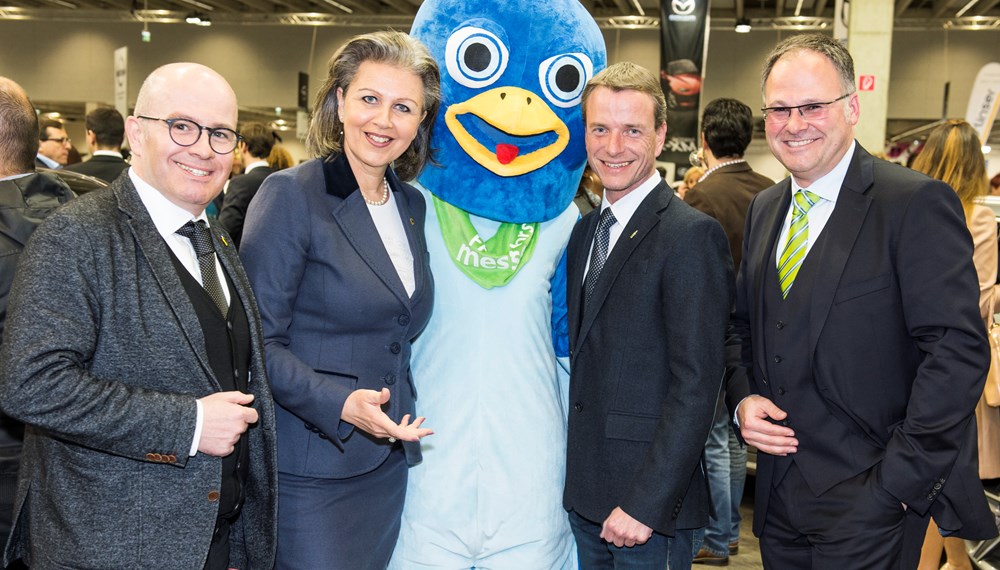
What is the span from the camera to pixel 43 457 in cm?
178

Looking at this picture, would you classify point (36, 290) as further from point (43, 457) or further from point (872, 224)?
point (872, 224)

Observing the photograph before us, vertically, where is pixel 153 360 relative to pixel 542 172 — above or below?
below

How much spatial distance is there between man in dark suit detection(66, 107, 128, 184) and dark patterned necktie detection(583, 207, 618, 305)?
12.5ft

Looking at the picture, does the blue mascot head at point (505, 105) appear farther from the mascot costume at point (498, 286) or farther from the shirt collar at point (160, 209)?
the shirt collar at point (160, 209)

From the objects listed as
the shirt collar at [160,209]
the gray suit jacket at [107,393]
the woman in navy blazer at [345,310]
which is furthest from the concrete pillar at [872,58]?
the gray suit jacket at [107,393]

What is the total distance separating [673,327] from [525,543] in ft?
2.40

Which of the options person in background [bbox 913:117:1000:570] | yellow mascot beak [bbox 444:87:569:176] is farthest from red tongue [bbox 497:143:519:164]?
person in background [bbox 913:117:1000:570]

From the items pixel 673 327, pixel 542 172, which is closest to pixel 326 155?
pixel 542 172

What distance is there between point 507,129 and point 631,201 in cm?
42

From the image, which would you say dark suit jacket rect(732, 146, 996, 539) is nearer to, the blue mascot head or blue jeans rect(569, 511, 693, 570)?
blue jeans rect(569, 511, 693, 570)

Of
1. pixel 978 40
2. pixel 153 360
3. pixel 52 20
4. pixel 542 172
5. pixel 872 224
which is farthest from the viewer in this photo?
pixel 52 20

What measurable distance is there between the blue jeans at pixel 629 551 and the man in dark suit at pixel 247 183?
146 inches

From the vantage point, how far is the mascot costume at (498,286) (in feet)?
7.98

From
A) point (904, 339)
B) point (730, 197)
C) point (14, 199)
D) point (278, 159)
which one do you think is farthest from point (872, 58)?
point (14, 199)
